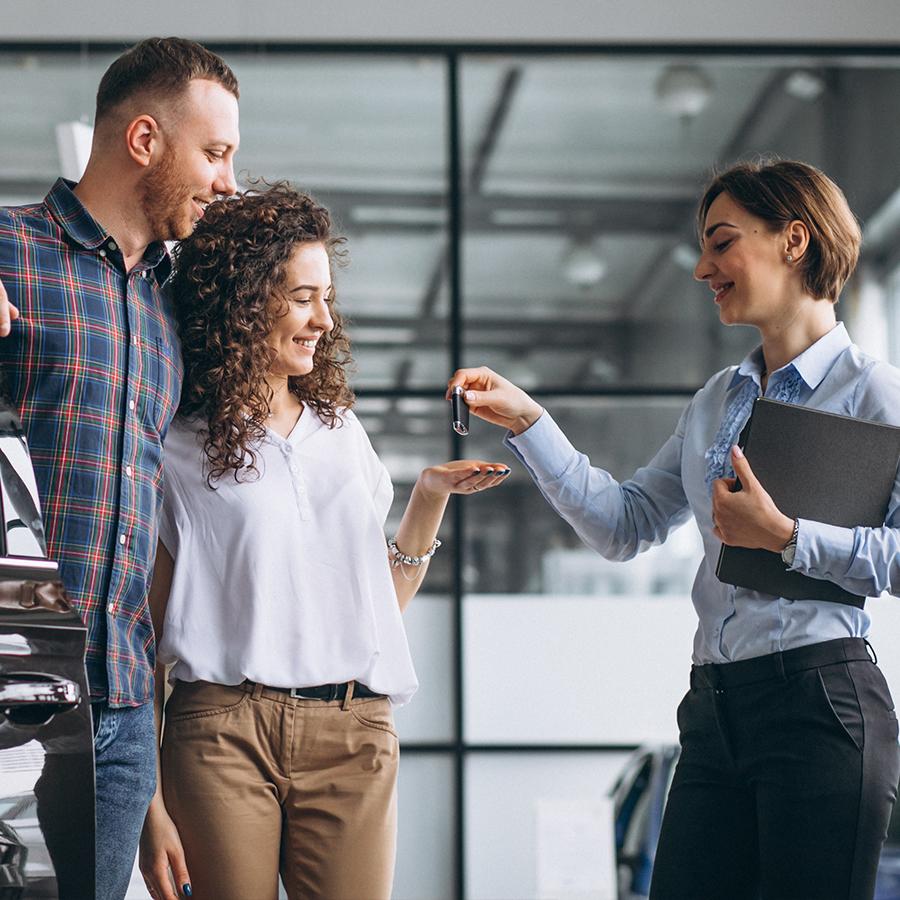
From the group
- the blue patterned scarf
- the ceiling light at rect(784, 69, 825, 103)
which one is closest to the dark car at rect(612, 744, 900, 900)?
the blue patterned scarf

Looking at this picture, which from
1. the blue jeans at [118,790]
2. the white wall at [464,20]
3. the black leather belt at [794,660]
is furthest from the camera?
the white wall at [464,20]

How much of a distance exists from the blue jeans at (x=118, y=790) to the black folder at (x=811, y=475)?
780mm

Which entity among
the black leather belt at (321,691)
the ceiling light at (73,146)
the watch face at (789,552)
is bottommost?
the black leather belt at (321,691)

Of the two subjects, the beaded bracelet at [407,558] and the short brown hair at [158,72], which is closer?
the short brown hair at [158,72]

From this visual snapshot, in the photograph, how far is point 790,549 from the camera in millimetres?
1616

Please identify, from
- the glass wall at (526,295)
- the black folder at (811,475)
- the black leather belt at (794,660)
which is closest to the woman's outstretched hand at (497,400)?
the black folder at (811,475)

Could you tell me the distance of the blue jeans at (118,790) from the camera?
1522mm

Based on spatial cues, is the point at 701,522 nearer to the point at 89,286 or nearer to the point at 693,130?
the point at 89,286

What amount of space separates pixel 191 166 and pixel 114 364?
31 centimetres

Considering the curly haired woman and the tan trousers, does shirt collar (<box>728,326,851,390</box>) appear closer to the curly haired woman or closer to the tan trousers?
the curly haired woman

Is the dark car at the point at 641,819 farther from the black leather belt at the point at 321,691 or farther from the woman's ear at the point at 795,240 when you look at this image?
the woman's ear at the point at 795,240

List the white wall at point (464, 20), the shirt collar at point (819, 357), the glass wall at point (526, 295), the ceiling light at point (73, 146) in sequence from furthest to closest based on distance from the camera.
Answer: the white wall at point (464, 20) → the glass wall at point (526, 295) → the ceiling light at point (73, 146) → the shirt collar at point (819, 357)

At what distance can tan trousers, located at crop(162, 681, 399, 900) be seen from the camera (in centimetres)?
161

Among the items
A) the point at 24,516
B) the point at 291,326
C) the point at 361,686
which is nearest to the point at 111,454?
the point at 24,516
